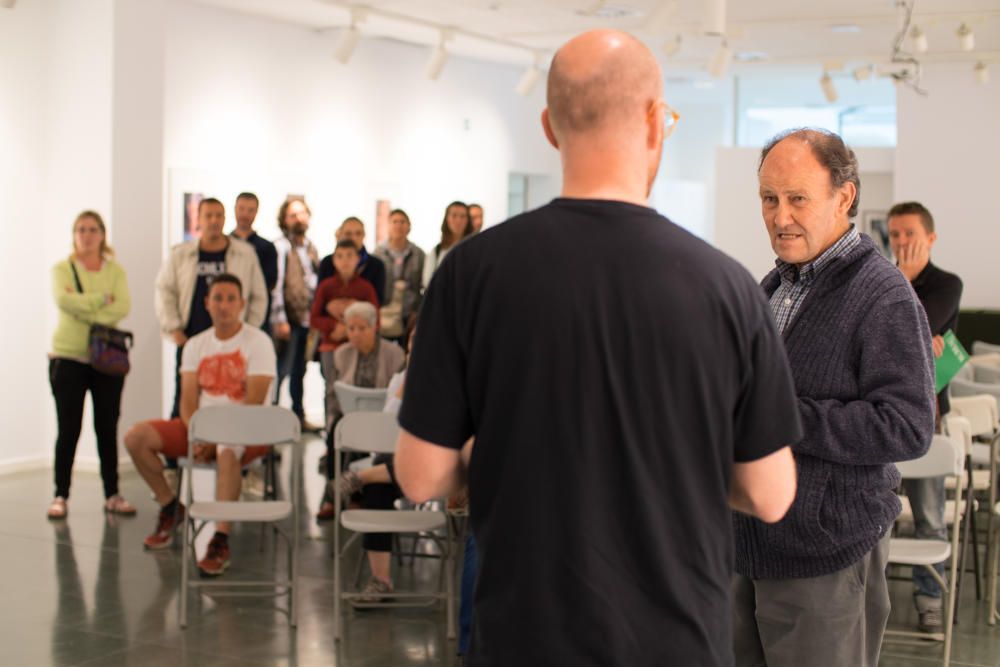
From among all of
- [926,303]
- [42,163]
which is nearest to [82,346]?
[42,163]

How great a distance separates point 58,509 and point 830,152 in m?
6.18

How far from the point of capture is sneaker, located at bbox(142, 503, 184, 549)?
6.84 metres

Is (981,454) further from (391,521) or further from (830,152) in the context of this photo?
(830,152)

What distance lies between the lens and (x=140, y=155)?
898 centimetres

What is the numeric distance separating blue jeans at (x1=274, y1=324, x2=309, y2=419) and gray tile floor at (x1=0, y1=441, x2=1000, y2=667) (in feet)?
9.37

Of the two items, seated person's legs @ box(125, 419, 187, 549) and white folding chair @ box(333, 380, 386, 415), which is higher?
white folding chair @ box(333, 380, 386, 415)

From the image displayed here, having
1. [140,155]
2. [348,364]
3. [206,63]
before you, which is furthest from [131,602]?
[206,63]

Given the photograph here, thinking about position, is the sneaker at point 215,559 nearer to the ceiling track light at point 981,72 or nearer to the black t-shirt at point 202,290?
the black t-shirt at point 202,290

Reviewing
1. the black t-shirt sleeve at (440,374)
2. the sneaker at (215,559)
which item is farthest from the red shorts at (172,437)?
the black t-shirt sleeve at (440,374)

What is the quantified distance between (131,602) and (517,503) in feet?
15.0

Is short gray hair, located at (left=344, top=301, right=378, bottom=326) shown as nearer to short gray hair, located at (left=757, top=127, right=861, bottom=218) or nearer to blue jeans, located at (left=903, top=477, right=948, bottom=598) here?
blue jeans, located at (left=903, top=477, right=948, bottom=598)

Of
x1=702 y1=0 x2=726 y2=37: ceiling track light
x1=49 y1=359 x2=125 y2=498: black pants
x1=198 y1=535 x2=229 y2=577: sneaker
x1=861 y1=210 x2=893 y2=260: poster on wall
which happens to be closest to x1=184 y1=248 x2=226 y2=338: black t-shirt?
x1=49 y1=359 x2=125 y2=498: black pants

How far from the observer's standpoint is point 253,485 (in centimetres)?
768

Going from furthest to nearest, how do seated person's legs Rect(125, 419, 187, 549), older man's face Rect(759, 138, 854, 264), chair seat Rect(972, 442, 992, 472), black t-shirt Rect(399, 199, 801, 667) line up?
seated person's legs Rect(125, 419, 187, 549)
chair seat Rect(972, 442, 992, 472)
older man's face Rect(759, 138, 854, 264)
black t-shirt Rect(399, 199, 801, 667)
